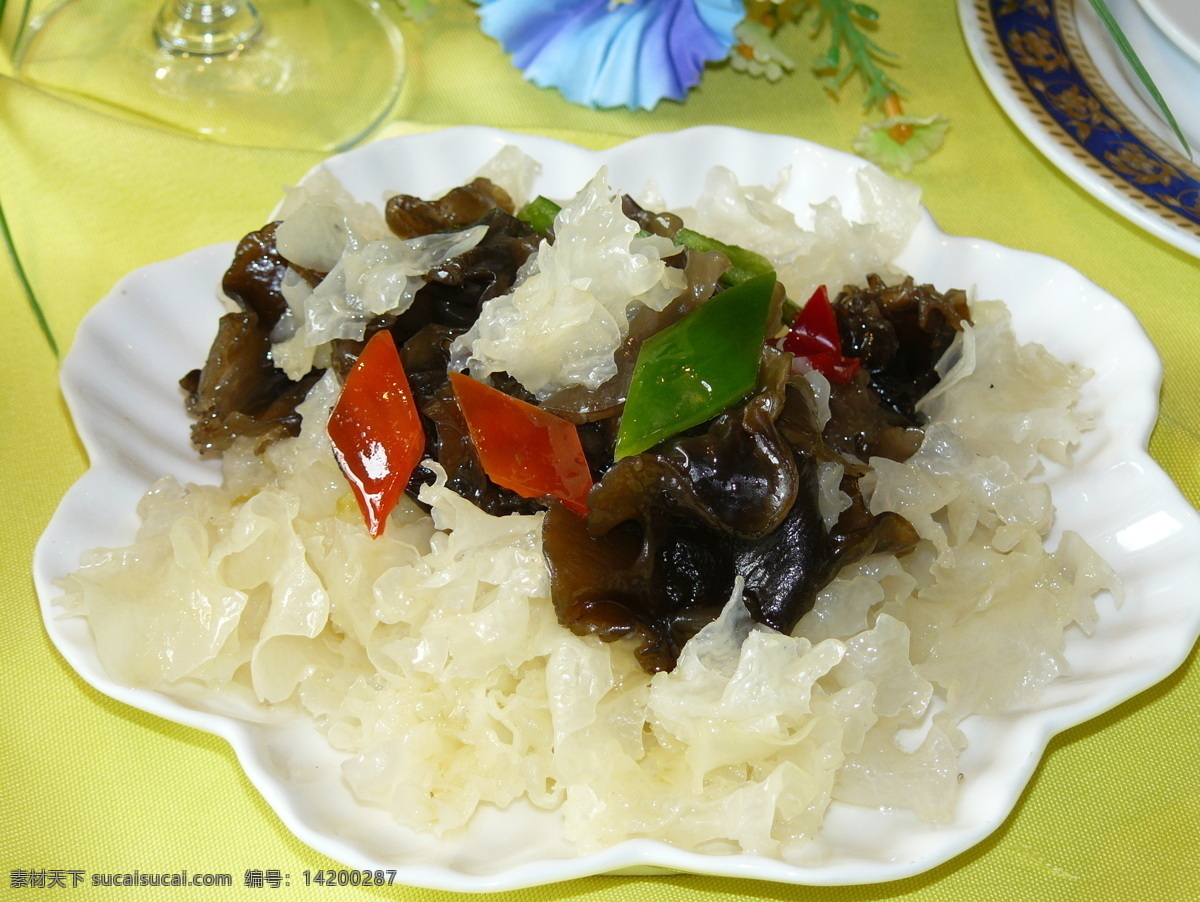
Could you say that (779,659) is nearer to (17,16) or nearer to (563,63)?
(563,63)

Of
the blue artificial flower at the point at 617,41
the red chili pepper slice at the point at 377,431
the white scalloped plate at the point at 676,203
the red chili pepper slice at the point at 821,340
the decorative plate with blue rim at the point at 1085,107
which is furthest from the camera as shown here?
the blue artificial flower at the point at 617,41

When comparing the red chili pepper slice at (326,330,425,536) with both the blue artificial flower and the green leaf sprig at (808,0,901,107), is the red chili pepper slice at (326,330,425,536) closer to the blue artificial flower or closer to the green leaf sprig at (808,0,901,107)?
the blue artificial flower

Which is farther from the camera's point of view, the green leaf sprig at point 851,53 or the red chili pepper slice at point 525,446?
the green leaf sprig at point 851,53

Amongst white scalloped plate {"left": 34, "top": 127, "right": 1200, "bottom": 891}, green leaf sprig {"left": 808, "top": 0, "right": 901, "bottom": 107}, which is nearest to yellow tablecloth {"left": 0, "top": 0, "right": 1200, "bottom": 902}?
green leaf sprig {"left": 808, "top": 0, "right": 901, "bottom": 107}

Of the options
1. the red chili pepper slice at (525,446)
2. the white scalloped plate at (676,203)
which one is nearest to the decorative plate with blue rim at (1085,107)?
the white scalloped plate at (676,203)

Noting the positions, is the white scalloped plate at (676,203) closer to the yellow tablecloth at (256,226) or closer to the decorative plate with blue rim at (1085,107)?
the yellow tablecloth at (256,226)

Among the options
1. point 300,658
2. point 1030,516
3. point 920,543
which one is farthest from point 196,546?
point 1030,516
